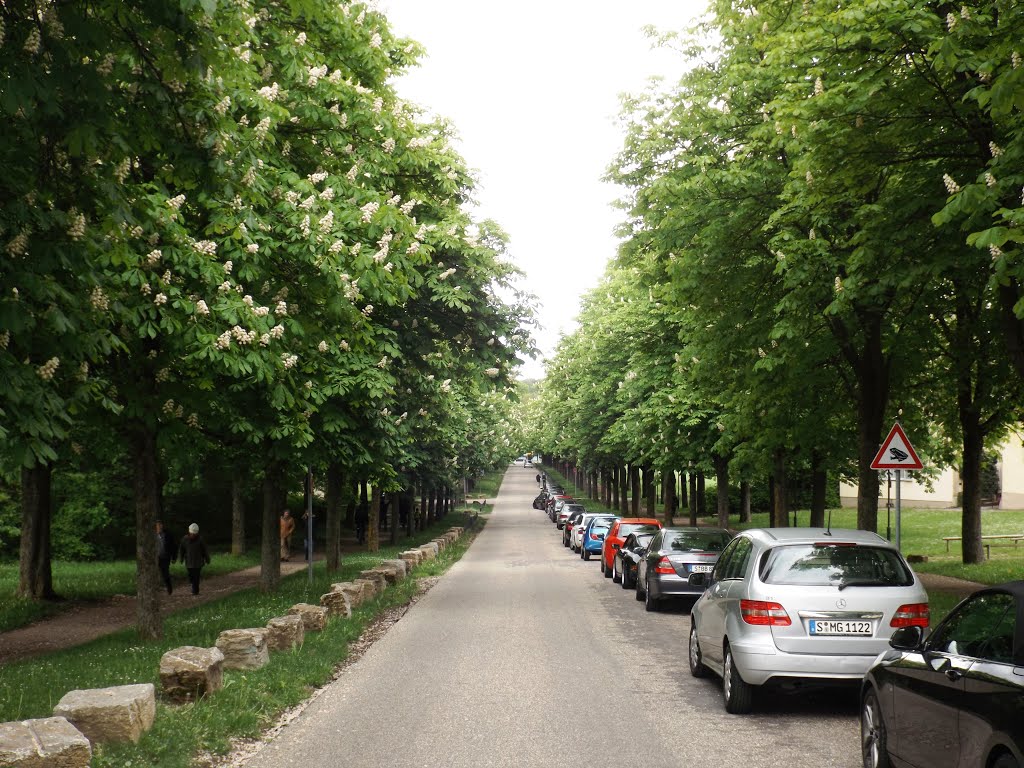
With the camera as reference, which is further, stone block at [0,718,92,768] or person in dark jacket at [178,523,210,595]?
person in dark jacket at [178,523,210,595]

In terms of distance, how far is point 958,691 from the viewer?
212 inches

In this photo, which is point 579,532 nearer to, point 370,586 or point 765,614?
point 370,586

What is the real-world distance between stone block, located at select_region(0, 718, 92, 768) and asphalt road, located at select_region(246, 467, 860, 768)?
1.43 meters

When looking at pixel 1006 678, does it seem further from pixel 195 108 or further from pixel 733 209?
pixel 733 209

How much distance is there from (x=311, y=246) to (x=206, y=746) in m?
5.53

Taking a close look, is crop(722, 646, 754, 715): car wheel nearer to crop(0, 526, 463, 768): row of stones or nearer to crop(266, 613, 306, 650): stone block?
crop(0, 526, 463, 768): row of stones

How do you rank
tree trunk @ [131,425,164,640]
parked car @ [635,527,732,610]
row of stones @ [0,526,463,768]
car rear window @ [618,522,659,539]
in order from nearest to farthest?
row of stones @ [0,526,463,768]
tree trunk @ [131,425,164,640]
parked car @ [635,527,732,610]
car rear window @ [618,522,659,539]

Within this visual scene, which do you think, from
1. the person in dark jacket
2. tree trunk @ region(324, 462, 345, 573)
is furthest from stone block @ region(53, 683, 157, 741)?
tree trunk @ region(324, 462, 345, 573)

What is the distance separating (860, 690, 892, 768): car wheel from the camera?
6.69 m

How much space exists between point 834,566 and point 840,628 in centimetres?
57

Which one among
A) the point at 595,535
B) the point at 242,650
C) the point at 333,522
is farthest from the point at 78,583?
the point at 242,650

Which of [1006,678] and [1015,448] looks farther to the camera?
[1015,448]

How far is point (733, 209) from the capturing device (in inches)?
695

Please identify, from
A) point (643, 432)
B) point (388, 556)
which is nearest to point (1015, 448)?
point (643, 432)
